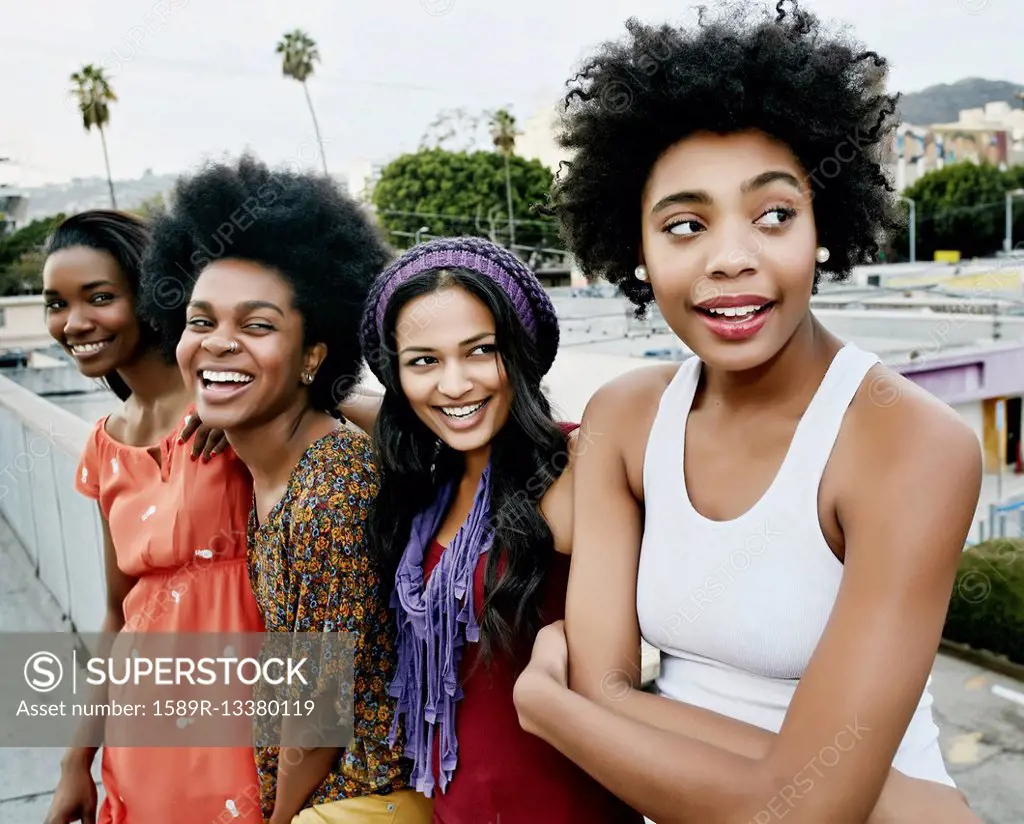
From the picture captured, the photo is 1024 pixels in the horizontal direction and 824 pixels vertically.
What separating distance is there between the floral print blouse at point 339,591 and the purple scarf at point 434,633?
5cm

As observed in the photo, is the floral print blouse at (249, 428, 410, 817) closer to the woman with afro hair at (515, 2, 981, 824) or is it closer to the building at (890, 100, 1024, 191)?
the woman with afro hair at (515, 2, 981, 824)

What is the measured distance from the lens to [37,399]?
22.7ft

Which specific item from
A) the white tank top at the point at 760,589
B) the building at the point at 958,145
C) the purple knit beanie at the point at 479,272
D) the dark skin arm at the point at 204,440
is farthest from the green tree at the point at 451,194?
the white tank top at the point at 760,589

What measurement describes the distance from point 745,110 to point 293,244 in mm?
1239

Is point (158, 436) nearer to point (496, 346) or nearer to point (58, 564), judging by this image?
point (496, 346)

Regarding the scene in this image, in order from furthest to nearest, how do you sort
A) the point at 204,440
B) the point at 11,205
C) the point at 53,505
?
the point at 11,205 → the point at 53,505 → the point at 204,440

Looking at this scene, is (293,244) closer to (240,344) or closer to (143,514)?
(240,344)

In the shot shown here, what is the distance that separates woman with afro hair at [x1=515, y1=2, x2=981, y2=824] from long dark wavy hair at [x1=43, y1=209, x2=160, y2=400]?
167cm

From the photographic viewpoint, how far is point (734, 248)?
1.60m

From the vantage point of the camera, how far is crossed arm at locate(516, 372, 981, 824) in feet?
4.59

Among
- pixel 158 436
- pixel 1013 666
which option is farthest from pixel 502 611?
pixel 1013 666

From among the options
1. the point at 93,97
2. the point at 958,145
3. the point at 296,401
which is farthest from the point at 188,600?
the point at 958,145

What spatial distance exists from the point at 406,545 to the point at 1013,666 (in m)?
6.84

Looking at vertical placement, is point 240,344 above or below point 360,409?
above
